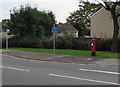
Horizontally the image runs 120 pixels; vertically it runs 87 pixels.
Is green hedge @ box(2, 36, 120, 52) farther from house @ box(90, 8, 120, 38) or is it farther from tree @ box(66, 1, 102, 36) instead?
tree @ box(66, 1, 102, 36)

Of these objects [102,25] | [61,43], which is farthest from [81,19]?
[61,43]

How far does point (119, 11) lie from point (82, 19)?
1631 inches

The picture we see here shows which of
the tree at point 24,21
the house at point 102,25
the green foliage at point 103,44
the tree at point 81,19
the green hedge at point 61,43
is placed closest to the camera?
the green foliage at point 103,44

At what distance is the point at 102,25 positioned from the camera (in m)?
34.7

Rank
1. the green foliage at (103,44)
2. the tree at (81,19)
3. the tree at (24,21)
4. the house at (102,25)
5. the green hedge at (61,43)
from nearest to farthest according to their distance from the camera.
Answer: the green foliage at (103,44) < the green hedge at (61,43) < the house at (102,25) < the tree at (24,21) < the tree at (81,19)

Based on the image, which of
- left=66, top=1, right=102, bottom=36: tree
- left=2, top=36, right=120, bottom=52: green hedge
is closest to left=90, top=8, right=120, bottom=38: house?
left=2, top=36, right=120, bottom=52: green hedge

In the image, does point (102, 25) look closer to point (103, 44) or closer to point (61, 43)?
point (61, 43)

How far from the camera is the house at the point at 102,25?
33594 mm

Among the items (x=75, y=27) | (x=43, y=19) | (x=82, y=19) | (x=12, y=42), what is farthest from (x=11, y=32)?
(x=75, y=27)

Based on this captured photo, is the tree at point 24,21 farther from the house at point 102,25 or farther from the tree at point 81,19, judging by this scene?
the tree at point 81,19

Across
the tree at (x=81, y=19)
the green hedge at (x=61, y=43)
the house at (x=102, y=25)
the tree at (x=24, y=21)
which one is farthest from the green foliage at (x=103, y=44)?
the tree at (x=81, y=19)

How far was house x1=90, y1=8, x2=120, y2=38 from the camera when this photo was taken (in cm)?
3359

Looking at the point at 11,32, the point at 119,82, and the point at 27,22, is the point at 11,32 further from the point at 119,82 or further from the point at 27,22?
the point at 119,82

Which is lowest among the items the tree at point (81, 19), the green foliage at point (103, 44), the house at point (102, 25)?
the green foliage at point (103, 44)
